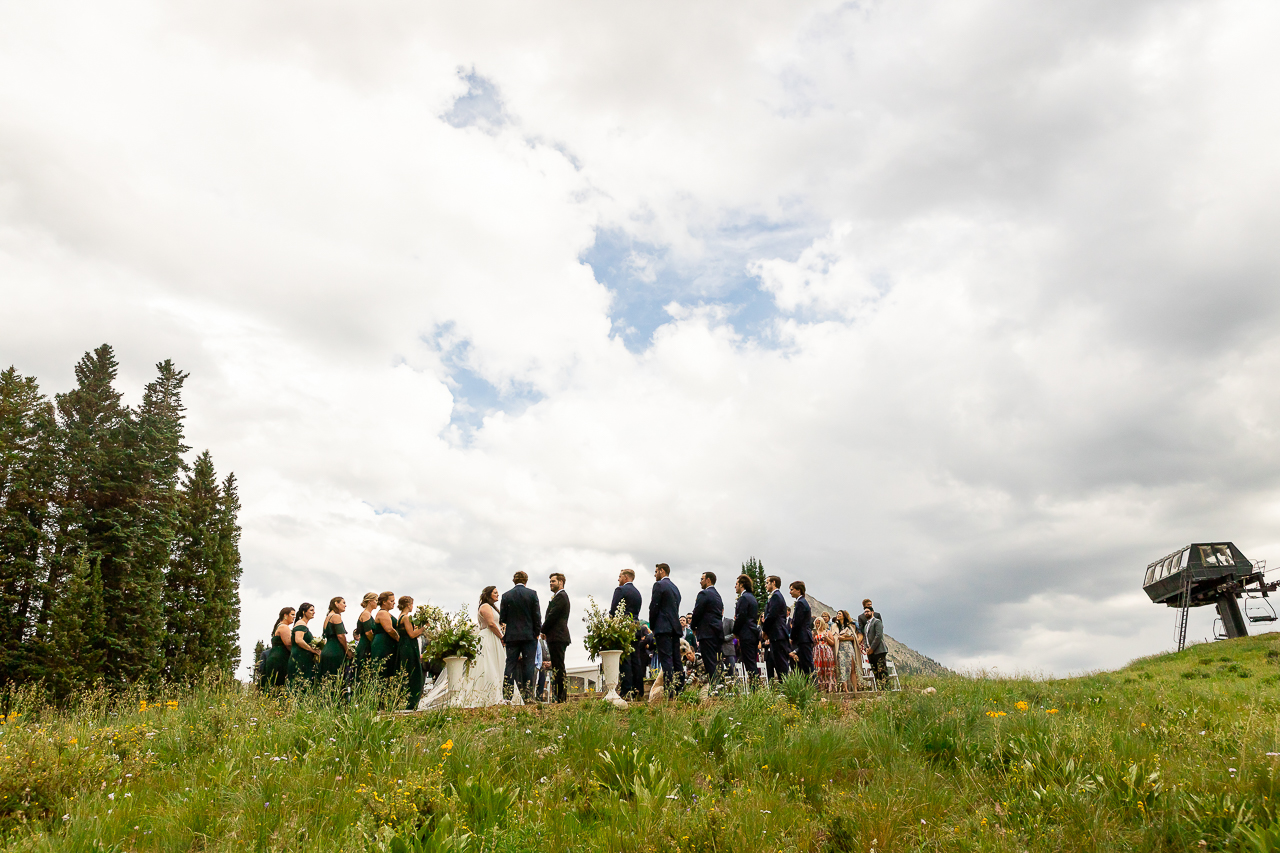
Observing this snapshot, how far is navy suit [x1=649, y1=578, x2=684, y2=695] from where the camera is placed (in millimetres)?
13211

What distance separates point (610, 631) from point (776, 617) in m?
3.30

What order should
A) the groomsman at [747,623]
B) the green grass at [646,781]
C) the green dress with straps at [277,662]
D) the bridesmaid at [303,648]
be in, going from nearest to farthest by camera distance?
the green grass at [646,781]
the bridesmaid at [303,648]
the groomsman at [747,623]
the green dress with straps at [277,662]

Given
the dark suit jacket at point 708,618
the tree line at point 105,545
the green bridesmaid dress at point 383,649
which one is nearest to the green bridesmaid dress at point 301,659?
the green bridesmaid dress at point 383,649

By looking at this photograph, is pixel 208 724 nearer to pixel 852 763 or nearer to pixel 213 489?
pixel 852 763

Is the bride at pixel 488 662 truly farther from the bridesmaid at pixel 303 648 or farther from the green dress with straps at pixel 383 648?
the bridesmaid at pixel 303 648

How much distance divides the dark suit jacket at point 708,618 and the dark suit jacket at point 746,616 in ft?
1.58

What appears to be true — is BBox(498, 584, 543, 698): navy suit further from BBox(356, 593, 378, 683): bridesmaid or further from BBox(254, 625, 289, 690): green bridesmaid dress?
BBox(254, 625, 289, 690): green bridesmaid dress

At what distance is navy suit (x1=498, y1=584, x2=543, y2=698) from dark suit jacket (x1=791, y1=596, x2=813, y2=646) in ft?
16.6

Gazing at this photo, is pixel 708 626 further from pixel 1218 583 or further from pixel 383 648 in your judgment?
pixel 1218 583

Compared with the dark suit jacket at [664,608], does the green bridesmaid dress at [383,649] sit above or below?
below

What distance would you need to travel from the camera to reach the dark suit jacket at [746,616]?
13831 mm

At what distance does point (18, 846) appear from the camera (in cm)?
505

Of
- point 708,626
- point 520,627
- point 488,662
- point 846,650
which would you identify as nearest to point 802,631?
point 708,626

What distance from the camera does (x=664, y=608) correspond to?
13336 millimetres
